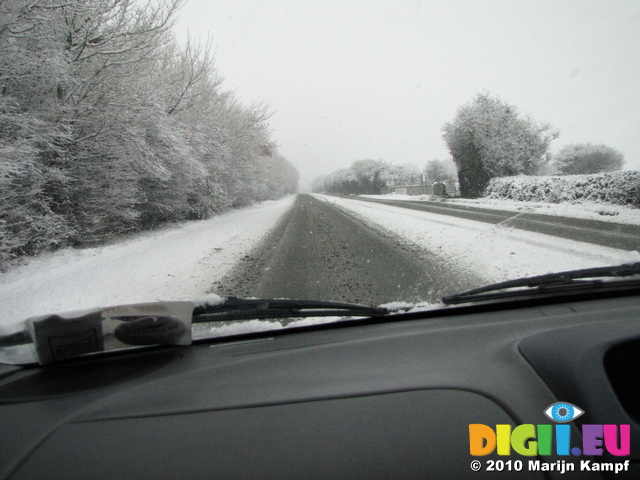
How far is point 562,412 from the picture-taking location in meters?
1.20

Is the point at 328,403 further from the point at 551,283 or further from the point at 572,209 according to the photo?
the point at 572,209

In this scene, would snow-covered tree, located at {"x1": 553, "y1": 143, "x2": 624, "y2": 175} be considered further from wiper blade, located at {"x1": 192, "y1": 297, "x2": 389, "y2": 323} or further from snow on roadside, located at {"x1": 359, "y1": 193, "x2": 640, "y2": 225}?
wiper blade, located at {"x1": 192, "y1": 297, "x2": 389, "y2": 323}

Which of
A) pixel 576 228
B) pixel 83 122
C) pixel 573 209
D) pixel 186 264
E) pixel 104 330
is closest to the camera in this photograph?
pixel 104 330

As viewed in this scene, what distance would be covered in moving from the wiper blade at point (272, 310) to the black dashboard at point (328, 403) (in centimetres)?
29

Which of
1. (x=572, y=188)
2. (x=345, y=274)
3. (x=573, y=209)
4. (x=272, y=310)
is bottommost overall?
(x=345, y=274)

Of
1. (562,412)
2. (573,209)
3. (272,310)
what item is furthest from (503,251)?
(573,209)

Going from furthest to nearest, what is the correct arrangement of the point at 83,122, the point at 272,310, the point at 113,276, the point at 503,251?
the point at 83,122
the point at 503,251
the point at 113,276
the point at 272,310

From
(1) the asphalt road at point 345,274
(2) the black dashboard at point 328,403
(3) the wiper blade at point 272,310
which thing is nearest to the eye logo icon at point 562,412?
(2) the black dashboard at point 328,403

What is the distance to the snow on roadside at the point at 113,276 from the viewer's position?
14.2ft

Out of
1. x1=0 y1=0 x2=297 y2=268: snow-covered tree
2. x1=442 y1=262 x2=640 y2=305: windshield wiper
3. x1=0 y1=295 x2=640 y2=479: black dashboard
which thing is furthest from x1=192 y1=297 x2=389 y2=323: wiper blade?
x1=0 y1=0 x2=297 y2=268: snow-covered tree

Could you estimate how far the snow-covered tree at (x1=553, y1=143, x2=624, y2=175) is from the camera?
23.5 ft

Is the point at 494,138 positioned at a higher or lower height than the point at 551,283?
higher

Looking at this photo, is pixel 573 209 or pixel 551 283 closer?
pixel 551 283

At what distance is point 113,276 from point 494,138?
10015 millimetres
